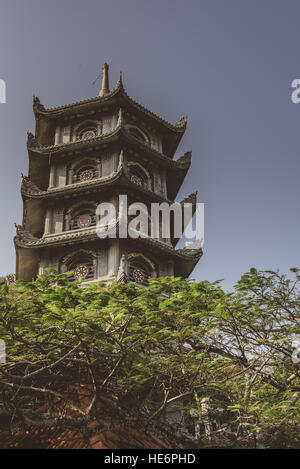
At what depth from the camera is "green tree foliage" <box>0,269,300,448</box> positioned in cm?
651

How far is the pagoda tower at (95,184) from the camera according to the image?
15117 millimetres

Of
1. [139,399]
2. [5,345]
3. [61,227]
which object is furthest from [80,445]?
[61,227]

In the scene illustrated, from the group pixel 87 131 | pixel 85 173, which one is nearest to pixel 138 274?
pixel 85 173

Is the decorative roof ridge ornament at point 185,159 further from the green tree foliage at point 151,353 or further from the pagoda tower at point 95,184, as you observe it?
the green tree foliage at point 151,353

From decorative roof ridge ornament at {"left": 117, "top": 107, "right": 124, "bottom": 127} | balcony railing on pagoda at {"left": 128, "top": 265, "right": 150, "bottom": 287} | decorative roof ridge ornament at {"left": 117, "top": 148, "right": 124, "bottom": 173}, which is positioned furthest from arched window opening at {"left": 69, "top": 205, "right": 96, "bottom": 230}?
decorative roof ridge ornament at {"left": 117, "top": 107, "right": 124, "bottom": 127}

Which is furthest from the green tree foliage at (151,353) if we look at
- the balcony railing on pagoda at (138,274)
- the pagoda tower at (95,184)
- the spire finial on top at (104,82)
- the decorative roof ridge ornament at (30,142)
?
the spire finial on top at (104,82)

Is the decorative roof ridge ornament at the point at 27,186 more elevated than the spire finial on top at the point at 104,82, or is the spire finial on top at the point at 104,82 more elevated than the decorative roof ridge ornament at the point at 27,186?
the spire finial on top at the point at 104,82

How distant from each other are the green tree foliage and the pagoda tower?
531 cm

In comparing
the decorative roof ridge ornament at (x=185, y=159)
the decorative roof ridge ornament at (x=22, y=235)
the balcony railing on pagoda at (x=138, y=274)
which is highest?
the decorative roof ridge ornament at (x=185, y=159)

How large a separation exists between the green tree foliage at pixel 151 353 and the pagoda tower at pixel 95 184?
5.31 metres

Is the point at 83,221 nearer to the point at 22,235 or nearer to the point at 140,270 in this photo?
the point at 22,235

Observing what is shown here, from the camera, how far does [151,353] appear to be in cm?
745
